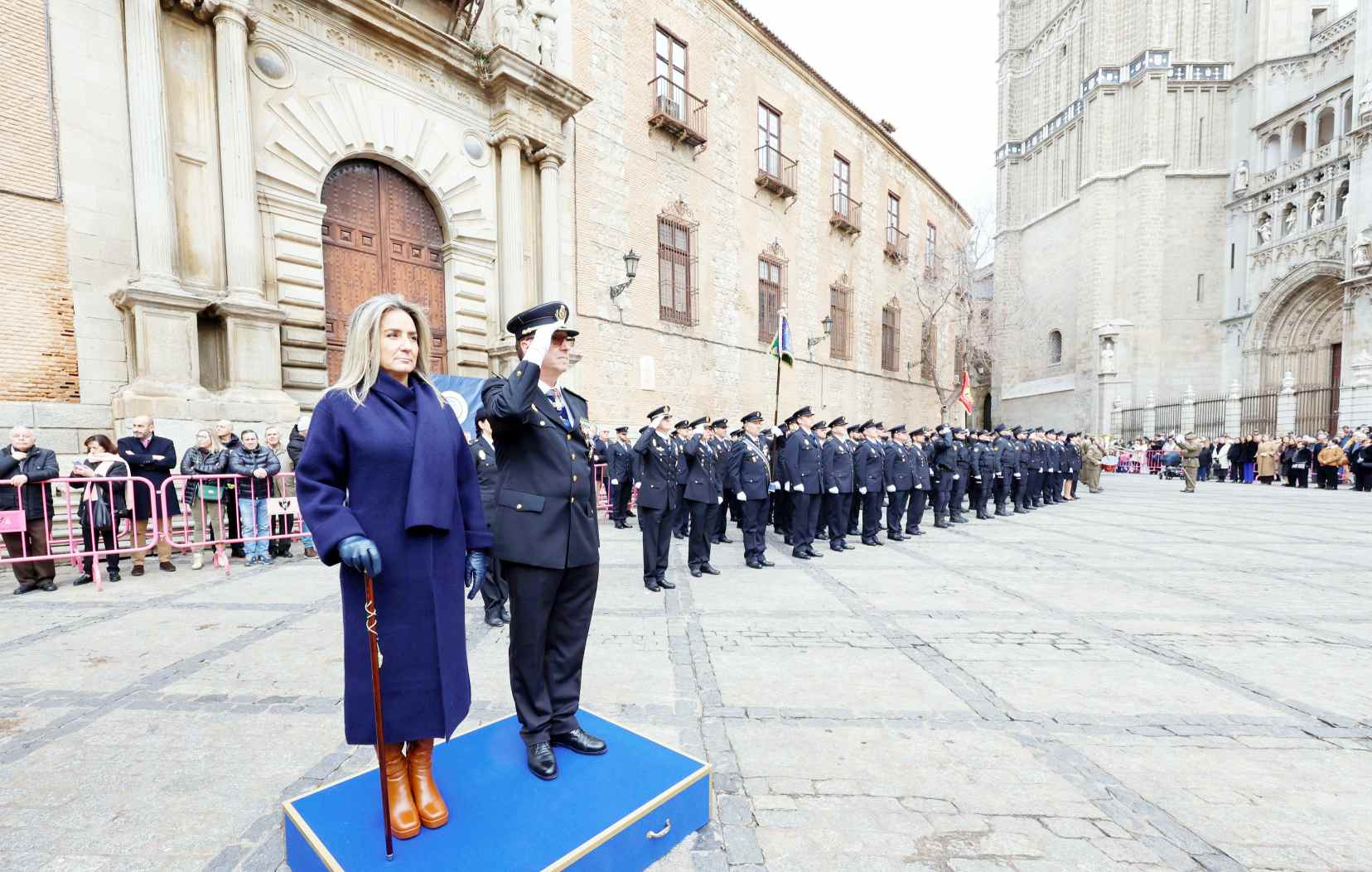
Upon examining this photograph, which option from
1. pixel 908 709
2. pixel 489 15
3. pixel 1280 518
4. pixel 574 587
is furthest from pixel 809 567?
pixel 489 15

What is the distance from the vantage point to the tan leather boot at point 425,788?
214 centimetres

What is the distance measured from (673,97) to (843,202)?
8.46 m

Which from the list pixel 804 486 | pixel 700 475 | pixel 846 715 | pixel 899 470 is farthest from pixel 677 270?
pixel 846 715

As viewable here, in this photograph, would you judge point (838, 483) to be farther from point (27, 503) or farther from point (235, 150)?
point (235, 150)

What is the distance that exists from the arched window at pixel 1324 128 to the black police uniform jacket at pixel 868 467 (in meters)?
30.3

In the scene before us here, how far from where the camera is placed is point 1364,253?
21.2 m

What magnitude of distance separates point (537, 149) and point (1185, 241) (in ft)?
105

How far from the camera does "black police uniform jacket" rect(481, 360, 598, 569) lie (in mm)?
2539

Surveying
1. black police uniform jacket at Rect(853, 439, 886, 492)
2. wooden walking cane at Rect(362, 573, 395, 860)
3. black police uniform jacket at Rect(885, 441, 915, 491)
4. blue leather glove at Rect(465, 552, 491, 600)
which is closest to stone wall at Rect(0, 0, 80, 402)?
blue leather glove at Rect(465, 552, 491, 600)

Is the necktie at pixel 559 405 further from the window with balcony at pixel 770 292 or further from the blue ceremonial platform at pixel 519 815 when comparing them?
the window with balcony at pixel 770 292

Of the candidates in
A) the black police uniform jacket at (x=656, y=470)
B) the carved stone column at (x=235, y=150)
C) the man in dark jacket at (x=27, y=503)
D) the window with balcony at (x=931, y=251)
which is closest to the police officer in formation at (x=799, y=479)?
the black police uniform jacket at (x=656, y=470)

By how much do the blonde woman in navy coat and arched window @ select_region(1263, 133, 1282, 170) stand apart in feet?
126

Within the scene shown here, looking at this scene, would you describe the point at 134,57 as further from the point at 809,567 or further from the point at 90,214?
the point at 809,567

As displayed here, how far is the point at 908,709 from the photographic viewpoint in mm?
3393
